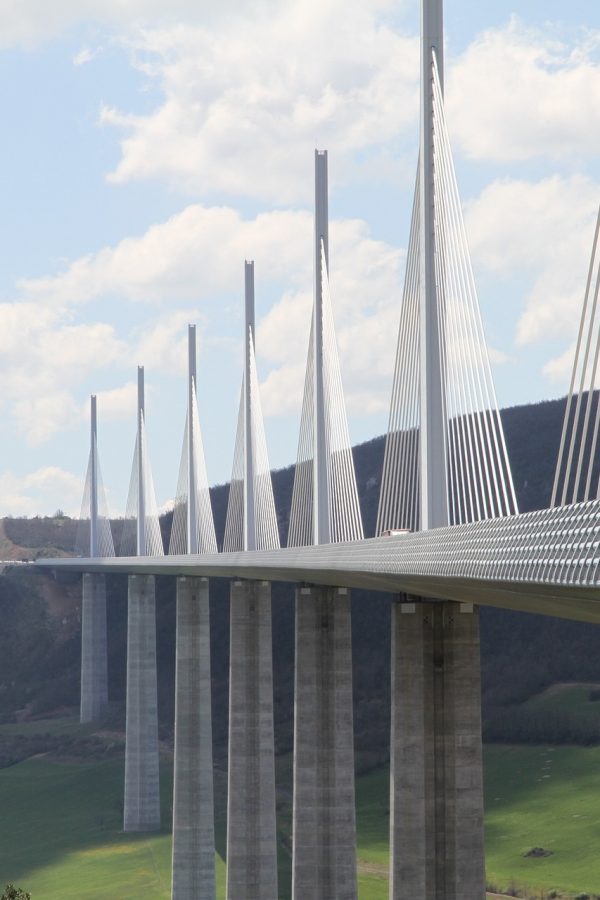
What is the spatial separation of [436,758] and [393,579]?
662cm

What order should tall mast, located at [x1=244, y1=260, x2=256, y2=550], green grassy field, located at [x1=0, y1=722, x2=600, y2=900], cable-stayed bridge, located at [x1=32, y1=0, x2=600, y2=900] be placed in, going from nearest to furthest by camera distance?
cable-stayed bridge, located at [x1=32, y1=0, x2=600, y2=900] < tall mast, located at [x1=244, y1=260, x2=256, y2=550] < green grassy field, located at [x1=0, y1=722, x2=600, y2=900]

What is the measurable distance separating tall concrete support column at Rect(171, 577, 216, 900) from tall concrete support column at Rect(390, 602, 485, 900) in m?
27.3

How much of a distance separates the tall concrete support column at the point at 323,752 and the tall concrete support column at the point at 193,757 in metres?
15.4

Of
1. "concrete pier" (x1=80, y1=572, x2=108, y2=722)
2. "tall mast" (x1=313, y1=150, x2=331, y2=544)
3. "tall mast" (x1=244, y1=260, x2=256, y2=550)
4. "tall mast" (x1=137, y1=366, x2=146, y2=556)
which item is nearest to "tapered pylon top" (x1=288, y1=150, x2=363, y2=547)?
"tall mast" (x1=313, y1=150, x2=331, y2=544)

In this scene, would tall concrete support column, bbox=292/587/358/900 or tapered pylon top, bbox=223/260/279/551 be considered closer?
tall concrete support column, bbox=292/587/358/900

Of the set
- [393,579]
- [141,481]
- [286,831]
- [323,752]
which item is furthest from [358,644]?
[393,579]

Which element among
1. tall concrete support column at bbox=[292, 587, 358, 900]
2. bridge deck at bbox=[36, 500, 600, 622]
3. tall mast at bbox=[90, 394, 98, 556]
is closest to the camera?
bridge deck at bbox=[36, 500, 600, 622]

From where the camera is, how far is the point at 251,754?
51594 mm

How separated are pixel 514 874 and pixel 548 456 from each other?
62.9 metres

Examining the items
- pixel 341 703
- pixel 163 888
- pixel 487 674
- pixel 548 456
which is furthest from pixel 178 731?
pixel 548 456

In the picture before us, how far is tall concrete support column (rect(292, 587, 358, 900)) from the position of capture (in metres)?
42.3

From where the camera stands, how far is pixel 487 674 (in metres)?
98.6

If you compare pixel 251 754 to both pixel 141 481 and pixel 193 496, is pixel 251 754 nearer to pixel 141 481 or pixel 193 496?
pixel 193 496

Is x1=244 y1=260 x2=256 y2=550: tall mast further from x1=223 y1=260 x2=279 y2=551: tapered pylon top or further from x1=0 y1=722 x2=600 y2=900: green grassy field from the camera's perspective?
x1=0 y1=722 x2=600 y2=900: green grassy field
